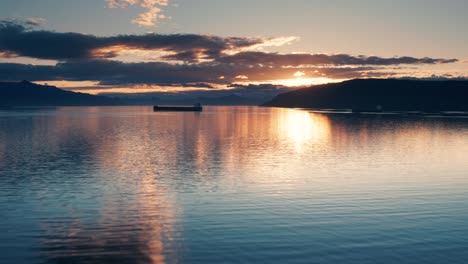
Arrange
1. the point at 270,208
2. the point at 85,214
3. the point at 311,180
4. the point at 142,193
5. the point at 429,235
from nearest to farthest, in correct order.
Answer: the point at 429,235
the point at 85,214
the point at 270,208
the point at 142,193
the point at 311,180

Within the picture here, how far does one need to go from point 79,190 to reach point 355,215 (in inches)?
789

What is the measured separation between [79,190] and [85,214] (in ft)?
26.3

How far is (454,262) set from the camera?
60.0 feet

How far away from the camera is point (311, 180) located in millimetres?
38688

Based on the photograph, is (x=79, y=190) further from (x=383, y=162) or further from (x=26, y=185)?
(x=383, y=162)

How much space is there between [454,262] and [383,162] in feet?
111

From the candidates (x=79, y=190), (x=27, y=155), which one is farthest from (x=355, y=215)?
(x=27, y=155)

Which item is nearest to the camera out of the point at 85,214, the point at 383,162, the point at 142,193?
the point at 85,214

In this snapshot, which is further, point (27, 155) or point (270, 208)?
point (27, 155)

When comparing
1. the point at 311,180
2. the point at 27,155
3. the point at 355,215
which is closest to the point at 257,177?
the point at 311,180

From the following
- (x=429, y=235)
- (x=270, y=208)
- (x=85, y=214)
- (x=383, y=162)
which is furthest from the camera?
(x=383, y=162)

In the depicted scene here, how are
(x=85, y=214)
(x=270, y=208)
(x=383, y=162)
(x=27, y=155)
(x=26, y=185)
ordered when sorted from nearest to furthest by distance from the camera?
(x=85, y=214) < (x=270, y=208) < (x=26, y=185) < (x=383, y=162) < (x=27, y=155)

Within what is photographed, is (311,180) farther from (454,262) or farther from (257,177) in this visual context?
(454,262)

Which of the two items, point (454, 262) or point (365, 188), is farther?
point (365, 188)
